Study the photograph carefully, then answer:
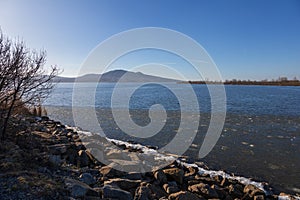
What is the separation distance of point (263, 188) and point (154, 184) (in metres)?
3.33

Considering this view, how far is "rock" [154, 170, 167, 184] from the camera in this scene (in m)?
6.74

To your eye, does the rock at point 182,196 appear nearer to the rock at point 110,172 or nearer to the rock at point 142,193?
the rock at point 142,193

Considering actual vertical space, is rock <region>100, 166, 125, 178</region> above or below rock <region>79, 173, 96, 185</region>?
below

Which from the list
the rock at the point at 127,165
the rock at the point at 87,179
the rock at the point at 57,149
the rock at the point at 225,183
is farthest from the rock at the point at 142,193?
the rock at the point at 57,149

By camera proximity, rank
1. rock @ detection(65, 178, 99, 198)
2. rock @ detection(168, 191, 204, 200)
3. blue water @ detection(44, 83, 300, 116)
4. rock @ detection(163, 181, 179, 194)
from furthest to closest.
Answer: blue water @ detection(44, 83, 300, 116) → rock @ detection(163, 181, 179, 194) → rock @ detection(168, 191, 204, 200) → rock @ detection(65, 178, 99, 198)

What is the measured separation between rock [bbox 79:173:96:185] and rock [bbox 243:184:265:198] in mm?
4206

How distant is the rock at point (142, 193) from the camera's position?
211 inches

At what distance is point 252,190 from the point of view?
21.9 feet

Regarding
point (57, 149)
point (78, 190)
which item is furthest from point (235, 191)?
point (57, 149)

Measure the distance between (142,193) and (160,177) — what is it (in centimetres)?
145

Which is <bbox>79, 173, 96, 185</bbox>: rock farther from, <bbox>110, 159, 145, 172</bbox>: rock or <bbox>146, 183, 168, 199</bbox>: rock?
<bbox>146, 183, 168, 199</bbox>: rock

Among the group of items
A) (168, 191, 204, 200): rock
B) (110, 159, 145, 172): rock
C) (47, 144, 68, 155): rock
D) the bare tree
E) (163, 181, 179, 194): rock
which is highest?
the bare tree

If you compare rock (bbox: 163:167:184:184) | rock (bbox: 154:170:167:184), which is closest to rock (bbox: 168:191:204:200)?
rock (bbox: 154:170:167:184)

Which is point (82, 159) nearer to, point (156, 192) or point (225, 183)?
point (156, 192)
